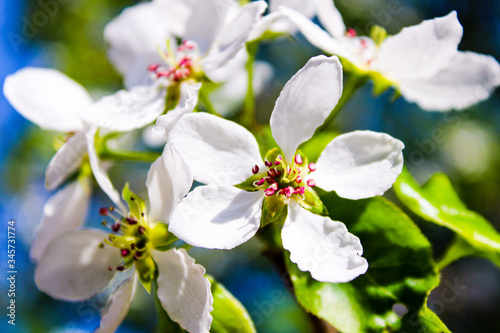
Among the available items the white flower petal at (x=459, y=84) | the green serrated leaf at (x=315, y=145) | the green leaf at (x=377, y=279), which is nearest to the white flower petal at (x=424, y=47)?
the white flower petal at (x=459, y=84)

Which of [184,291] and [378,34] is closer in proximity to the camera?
[184,291]

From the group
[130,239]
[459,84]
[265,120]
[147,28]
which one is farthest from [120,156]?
[265,120]

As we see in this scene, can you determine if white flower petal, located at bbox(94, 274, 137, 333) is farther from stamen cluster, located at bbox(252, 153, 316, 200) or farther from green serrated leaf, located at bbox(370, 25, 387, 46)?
green serrated leaf, located at bbox(370, 25, 387, 46)

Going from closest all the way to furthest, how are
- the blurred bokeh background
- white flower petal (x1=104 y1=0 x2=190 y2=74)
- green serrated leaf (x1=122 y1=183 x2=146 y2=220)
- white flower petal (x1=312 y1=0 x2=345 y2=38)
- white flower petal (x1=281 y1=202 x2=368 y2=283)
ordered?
white flower petal (x1=281 y1=202 x2=368 y2=283) → green serrated leaf (x1=122 y1=183 x2=146 y2=220) → white flower petal (x1=312 y1=0 x2=345 y2=38) → white flower petal (x1=104 y1=0 x2=190 y2=74) → the blurred bokeh background

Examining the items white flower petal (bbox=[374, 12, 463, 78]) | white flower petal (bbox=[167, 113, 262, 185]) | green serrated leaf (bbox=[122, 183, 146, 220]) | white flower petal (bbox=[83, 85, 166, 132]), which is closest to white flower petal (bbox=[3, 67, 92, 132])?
white flower petal (bbox=[83, 85, 166, 132])

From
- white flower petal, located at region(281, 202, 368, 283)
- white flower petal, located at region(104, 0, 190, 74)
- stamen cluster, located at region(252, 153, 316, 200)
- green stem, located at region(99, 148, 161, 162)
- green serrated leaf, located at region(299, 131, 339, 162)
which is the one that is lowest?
green serrated leaf, located at region(299, 131, 339, 162)

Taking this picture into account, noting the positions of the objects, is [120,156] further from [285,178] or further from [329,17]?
[329,17]
